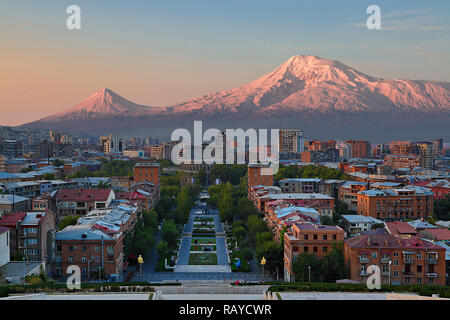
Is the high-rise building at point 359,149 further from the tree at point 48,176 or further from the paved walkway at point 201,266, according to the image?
the paved walkway at point 201,266

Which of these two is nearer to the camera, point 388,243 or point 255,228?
point 388,243

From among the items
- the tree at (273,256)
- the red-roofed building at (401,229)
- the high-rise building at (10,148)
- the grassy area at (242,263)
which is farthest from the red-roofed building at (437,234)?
the high-rise building at (10,148)

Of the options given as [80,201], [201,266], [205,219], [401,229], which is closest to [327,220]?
[401,229]

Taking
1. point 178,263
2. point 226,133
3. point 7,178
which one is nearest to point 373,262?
point 178,263

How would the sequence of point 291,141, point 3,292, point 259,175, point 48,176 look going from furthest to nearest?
point 291,141, point 48,176, point 259,175, point 3,292

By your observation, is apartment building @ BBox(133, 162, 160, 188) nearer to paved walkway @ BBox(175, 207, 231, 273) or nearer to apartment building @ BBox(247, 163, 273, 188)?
paved walkway @ BBox(175, 207, 231, 273)

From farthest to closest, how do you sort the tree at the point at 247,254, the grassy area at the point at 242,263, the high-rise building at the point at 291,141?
1. the high-rise building at the point at 291,141
2. the tree at the point at 247,254
3. the grassy area at the point at 242,263

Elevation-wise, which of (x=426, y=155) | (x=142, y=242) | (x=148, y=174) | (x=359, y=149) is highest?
(x=359, y=149)

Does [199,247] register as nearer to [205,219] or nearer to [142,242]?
[142,242]
